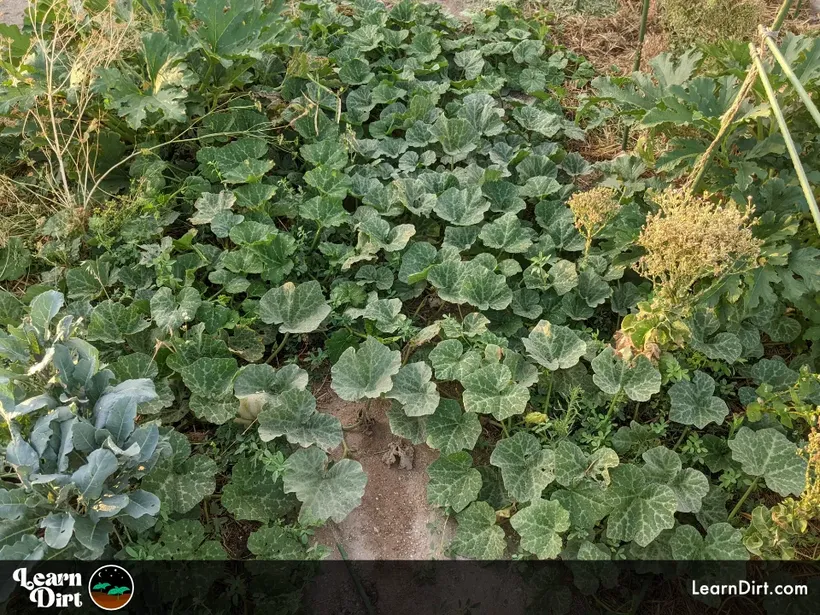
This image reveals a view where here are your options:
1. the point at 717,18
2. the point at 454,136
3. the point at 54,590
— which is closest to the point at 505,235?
the point at 454,136

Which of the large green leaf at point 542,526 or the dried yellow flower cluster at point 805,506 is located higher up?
the dried yellow flower cluster at point 805,506

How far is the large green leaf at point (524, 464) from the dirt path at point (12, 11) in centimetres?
401

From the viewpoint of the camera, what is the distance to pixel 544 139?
372cm

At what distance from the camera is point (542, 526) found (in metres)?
2.29

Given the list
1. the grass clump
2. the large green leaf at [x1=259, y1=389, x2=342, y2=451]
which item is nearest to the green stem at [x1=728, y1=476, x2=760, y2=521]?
the large green leaf at [x1=259, y1=389, x2=342, y2=451]

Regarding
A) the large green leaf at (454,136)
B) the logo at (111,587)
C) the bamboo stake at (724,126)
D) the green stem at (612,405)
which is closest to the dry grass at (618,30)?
the large green leaf at (454,136)

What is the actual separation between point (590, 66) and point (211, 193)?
2.50 metres

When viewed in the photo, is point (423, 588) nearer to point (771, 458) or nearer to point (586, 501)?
point (586, 501)

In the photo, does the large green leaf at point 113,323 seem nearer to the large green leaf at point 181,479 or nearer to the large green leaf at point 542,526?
the large green leaf at point 181,479

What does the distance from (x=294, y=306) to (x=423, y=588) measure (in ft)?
4.02

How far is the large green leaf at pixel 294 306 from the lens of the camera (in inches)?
109

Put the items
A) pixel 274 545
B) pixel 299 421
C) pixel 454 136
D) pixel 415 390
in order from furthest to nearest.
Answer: pixel 454 136 < pixel 415 390 < pixel 299 421 < pixel 274 545

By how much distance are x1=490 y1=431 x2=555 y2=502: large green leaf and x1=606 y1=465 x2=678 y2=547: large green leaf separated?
0.24 metres

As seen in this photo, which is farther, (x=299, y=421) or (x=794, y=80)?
(x=299, y=421)
